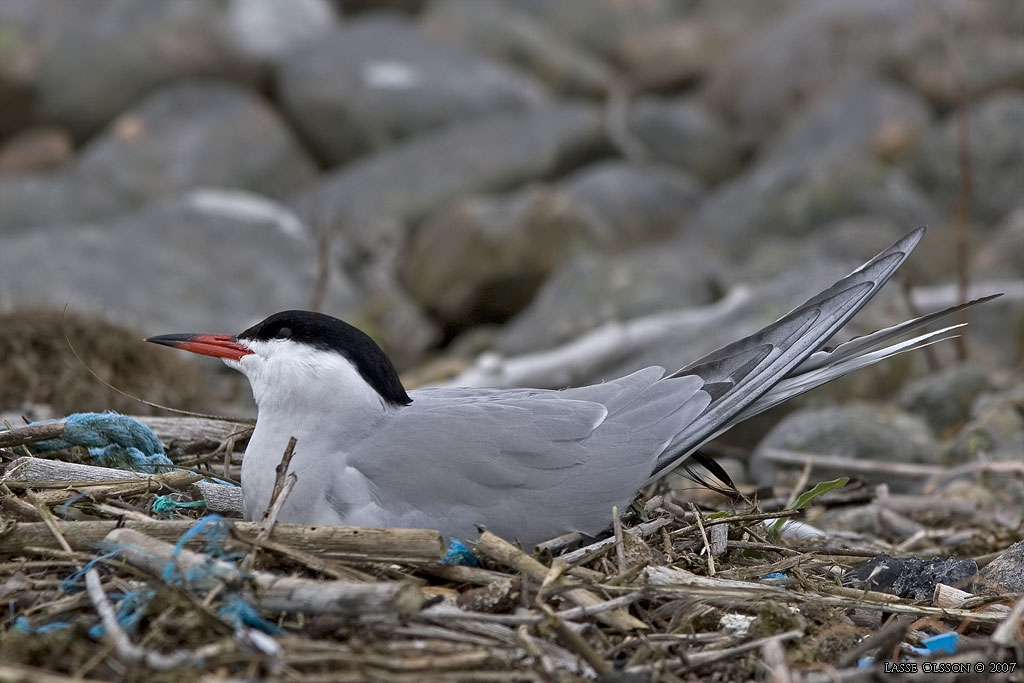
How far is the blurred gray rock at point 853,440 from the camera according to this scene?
267 inches

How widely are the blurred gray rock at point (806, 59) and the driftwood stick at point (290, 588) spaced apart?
597 inches

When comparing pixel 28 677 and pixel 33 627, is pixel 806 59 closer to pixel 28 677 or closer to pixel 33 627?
pixel 33 627

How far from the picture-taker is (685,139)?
681 inches

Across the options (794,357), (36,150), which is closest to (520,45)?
(36,150)

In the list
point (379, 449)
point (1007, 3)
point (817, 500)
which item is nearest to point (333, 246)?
point (817, 500)

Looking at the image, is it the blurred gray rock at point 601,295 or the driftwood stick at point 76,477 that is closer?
the driftwood stick at point 76,477

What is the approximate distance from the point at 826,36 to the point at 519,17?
14.9 feet

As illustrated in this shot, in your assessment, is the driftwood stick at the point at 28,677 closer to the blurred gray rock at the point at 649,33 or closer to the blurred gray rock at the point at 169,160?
the blurred gray rock at the point at 169,160

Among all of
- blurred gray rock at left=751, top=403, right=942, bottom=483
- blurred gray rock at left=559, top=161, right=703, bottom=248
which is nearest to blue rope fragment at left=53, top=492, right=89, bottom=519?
blurred gray rock at left=751, top=403, right=942, bottom=483

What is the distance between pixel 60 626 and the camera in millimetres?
3408

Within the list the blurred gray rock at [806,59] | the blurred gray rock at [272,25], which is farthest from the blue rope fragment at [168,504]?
the blurred gray rock at [806,59]

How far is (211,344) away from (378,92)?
1196 centimetres

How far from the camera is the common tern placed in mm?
4082

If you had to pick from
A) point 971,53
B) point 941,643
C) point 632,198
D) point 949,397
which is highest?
point 971,53
